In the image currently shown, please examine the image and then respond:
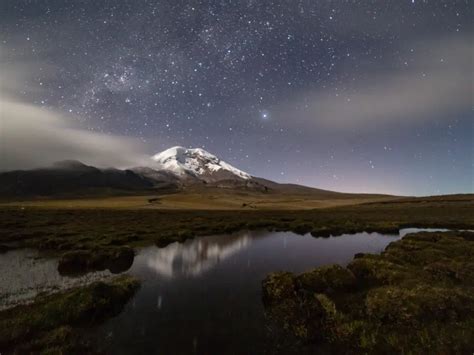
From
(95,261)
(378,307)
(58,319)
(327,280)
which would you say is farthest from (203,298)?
(95,261)

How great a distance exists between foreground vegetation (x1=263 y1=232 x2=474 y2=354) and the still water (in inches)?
80.8

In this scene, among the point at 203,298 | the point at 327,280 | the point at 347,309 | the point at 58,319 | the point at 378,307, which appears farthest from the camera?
the point at 327,280

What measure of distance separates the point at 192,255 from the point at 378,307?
72.8ft

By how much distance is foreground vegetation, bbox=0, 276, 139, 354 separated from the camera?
12546mm

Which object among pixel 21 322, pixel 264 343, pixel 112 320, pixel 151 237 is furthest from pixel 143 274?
pixel 151 237

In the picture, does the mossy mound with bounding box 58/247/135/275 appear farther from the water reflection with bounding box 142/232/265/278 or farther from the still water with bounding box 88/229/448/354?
the water reflection with bounding box 142/232/265/278

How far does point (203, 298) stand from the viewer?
1920 centimetres

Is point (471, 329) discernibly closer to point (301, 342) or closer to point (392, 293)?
point (392, 293)

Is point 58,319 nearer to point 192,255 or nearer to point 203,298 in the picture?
point 203,298

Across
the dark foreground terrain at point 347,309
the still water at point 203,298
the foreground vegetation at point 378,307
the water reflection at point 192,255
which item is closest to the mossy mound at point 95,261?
the dark foreground terrain at point 347,309

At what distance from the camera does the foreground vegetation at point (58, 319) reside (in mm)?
12546

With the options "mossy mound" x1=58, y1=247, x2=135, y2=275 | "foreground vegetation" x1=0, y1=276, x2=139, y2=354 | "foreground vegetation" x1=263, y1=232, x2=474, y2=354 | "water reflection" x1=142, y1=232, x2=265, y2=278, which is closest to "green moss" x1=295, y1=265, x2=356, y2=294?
"foreground vegetation" x1=263, y1=232, x2=474, y2=354

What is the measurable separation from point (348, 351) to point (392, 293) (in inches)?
230

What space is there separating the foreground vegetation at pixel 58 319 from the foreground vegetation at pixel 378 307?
30.3ft
